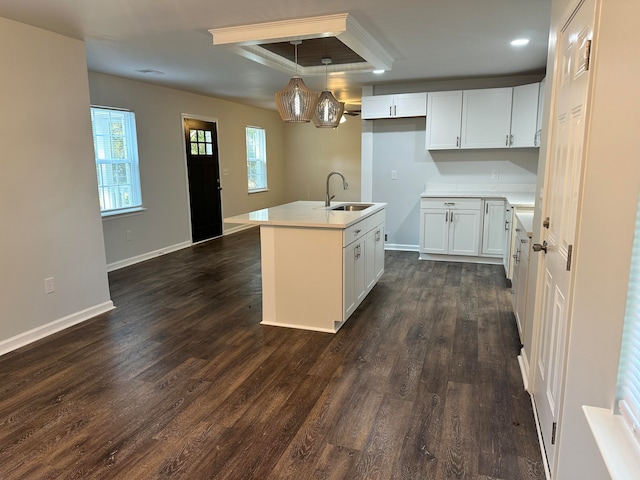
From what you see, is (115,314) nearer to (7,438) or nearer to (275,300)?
(275,300)

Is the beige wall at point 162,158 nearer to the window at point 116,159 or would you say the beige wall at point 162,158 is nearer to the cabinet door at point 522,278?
the window at point 116,159

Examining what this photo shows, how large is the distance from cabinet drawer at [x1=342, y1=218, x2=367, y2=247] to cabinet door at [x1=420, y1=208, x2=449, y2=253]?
6.60 ft

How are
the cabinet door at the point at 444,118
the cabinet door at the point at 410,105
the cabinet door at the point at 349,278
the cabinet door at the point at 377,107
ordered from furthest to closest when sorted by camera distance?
the cabinet door at the point at 377,107 → the cabinet door at the point at 410,105 → the cabinet door at the point at 444,118 → the cabinet door at the point at 349,278

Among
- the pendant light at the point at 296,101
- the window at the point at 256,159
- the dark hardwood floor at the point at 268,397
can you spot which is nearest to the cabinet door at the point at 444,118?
the dark hardwood floor at the point at 268,397

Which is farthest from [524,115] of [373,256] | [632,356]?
[632,356]

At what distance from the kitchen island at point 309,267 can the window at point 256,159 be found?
5237 mm

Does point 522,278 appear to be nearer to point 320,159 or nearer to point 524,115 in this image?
point 524,115

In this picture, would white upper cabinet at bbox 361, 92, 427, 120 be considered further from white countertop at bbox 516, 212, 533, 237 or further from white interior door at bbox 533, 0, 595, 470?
white interior door at bbox 533, 0, 595, 470

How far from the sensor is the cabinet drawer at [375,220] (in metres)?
4.04

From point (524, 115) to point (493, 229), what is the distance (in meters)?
1.42

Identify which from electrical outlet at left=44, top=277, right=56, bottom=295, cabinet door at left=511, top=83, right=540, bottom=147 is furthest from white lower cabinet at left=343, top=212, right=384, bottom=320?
electrical outlet at left=44, top=277, right=56, bottom=295

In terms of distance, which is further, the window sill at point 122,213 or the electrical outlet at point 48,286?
the window sill at point 122,213

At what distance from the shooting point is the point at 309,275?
3438mm

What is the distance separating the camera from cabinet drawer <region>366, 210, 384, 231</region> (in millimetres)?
4037
